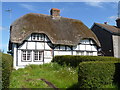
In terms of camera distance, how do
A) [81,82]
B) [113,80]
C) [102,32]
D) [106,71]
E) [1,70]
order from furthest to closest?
1. [102,32]
2. [113,80]
3. [106,71]
4. [81,82]
5. [1,70]

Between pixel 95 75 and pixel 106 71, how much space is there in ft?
2.37

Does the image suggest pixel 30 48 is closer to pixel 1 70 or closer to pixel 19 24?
pixel 19 24

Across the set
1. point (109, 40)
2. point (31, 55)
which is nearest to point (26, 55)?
point (31, 55)

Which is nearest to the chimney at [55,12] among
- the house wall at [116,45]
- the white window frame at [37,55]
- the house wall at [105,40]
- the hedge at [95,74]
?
the white window frame at [37,55]

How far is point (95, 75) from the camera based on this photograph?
6.80 meters

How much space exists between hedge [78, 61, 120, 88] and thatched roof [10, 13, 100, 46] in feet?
33.8

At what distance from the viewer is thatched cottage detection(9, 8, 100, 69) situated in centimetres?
1619

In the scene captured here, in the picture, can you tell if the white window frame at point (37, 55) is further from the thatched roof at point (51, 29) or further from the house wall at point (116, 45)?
the house wall at point (116, 45)

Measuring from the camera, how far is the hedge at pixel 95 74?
6641mm

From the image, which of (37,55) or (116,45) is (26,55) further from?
(116,45)

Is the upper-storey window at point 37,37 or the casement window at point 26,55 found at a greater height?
the upper-storey window at point 37,37

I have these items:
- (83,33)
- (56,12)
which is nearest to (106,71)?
(83,33)

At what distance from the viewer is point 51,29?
1833cm

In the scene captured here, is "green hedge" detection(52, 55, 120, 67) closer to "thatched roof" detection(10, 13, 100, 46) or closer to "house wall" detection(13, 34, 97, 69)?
"house wall" detection(13, 34, 97, 69)
